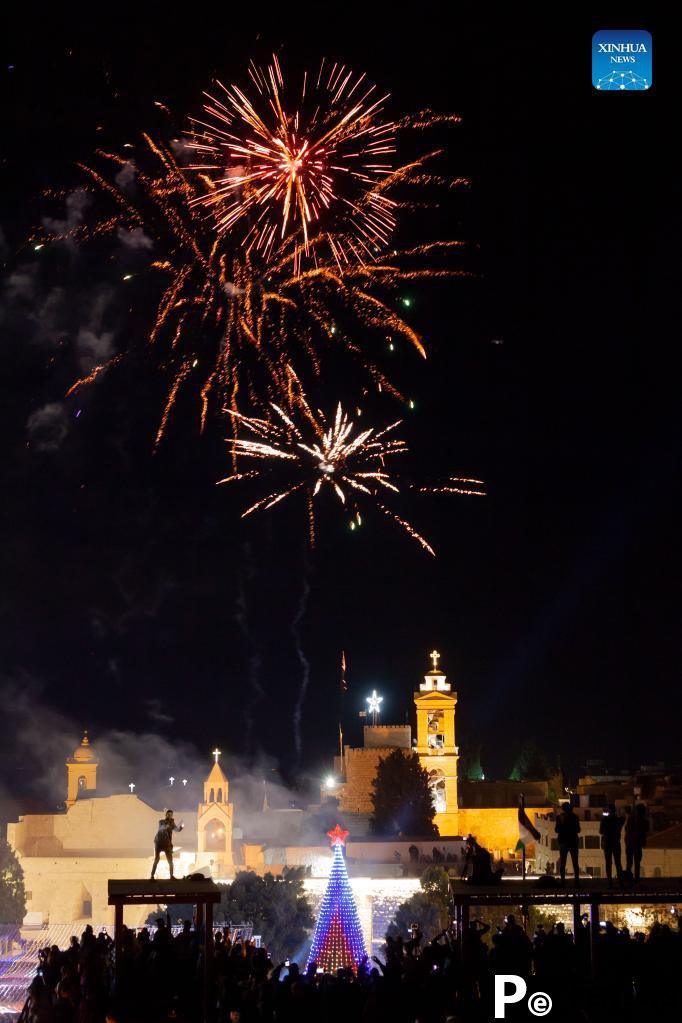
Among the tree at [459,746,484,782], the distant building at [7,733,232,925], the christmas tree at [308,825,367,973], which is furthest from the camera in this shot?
the tree at [459,746,484,782]

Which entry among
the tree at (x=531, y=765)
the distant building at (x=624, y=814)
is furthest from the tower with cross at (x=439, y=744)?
the tree at (x=531, y=765)

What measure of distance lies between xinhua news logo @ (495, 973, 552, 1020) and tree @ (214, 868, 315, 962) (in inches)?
1328

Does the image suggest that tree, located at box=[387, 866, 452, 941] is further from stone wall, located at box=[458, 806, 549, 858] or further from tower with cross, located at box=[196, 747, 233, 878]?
stone wall, located at box=[458, 806, 549, 858]

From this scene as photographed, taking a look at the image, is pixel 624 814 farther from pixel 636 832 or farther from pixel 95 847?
pixel 636 832

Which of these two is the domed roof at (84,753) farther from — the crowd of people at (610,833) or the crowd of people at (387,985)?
the crowd of people at (610,833)

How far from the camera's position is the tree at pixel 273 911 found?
4644 cm

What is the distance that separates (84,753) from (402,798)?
68.3ft

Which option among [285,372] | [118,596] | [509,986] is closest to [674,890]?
[509,986]

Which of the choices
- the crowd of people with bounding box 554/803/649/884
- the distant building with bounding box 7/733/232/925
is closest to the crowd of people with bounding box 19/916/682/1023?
the crowd of people with bounding box 554/803/649/884

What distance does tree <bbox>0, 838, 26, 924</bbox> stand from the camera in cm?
6197

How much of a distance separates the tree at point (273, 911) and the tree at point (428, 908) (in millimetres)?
3342

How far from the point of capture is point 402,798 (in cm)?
6538

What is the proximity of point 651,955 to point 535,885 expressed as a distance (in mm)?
1477

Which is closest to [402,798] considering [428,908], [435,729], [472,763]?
[435,729]
